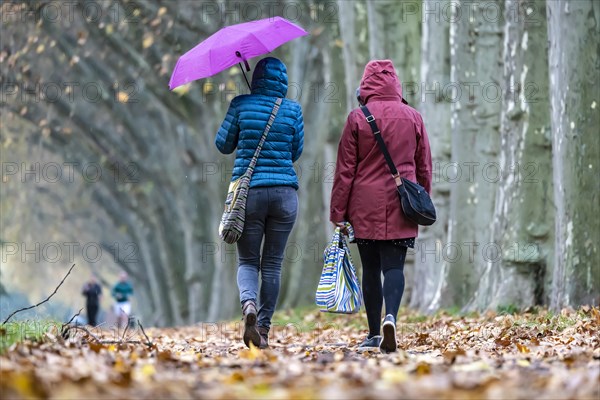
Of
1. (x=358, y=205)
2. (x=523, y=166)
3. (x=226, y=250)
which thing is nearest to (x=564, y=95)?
(x=523, y=166)

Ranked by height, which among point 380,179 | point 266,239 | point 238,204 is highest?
point 380,179

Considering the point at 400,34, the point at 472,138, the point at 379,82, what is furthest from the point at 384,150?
the point at 400,34

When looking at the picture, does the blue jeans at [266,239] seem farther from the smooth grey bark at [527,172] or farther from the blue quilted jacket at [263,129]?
the smooth grey bark at [527,172]

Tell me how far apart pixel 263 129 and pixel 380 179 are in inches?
34.2

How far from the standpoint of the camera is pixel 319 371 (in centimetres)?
620

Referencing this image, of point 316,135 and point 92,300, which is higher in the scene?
point 316,135

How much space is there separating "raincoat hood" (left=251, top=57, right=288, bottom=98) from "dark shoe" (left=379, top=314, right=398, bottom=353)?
1.81 metres

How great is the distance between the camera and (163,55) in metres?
25.5

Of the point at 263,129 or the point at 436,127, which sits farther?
the point at 436,127

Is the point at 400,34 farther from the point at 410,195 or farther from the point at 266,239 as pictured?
the point at 410,195

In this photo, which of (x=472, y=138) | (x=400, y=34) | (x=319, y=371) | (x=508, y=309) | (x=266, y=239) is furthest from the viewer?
(x=400, y=34)

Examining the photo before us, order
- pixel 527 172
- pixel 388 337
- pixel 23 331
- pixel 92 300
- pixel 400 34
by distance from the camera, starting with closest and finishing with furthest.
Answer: pixel 23 331 → pixel 388 337 → pixel 527 172 → pixel 400 34 → pixel 92 300

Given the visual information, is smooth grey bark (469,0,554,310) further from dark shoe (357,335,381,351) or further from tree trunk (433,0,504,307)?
dark shoe (357,335,381,351)

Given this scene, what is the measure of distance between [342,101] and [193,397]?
17202 millimetres
